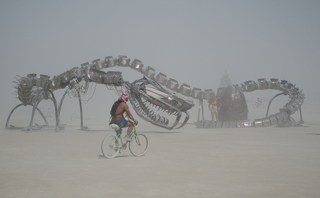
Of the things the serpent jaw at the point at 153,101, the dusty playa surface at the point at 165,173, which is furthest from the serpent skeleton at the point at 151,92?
the dusty playa surface at the point at 165,173

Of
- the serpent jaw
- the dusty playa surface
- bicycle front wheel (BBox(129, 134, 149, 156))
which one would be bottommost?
the dusty playa surface

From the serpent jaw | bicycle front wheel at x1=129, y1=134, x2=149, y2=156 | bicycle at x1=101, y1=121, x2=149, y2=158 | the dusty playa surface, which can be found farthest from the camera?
the serpent jaw

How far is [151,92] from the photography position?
16891 millimetres

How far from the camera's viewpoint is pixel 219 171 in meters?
7.31

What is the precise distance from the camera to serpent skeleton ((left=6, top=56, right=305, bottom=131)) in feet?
55.7

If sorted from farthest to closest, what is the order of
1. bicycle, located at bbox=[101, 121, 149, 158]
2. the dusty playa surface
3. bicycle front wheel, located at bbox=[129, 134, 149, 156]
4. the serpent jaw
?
1. the serpent jaw
2. bicycle front wheel, located at bbox=[129, 134, 149, 156]
3. bicycle, located at bbox=[101, 121, 149, 158]
4. the dusty playa surface

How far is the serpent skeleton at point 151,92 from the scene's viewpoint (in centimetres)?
1698

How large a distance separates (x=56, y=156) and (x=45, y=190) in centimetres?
415

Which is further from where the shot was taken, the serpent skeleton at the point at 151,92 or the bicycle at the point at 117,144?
the serpent skeleton at the point at 151,92

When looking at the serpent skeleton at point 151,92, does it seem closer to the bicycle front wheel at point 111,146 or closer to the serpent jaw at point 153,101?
the serpent jaw at point 153,101

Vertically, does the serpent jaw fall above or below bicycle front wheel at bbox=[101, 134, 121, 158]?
above

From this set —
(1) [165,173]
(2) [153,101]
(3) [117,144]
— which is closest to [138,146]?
(3) [117,144]

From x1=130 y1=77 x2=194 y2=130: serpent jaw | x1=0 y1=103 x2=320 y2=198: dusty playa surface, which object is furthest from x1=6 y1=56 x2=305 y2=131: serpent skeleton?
x1=0 y1=103 x2=320 y2=198: dusty playa surface

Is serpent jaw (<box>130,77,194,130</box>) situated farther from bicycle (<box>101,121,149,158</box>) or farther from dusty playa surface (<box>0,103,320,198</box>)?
bicycle (<box>101,121,149,158</box>)
